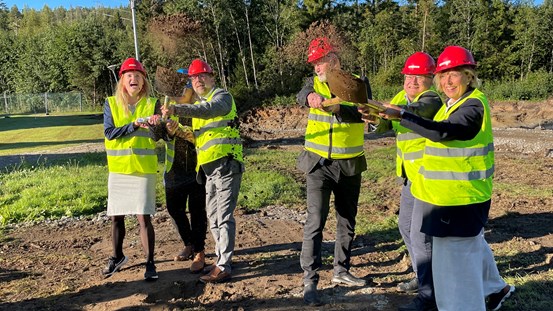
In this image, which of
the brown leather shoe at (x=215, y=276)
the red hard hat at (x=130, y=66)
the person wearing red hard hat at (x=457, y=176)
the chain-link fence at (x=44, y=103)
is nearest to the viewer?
the person wearing red hard hat at (x=457, y=176)

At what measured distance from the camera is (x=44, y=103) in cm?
4369

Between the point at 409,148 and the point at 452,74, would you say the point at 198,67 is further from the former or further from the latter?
the point at 452,74

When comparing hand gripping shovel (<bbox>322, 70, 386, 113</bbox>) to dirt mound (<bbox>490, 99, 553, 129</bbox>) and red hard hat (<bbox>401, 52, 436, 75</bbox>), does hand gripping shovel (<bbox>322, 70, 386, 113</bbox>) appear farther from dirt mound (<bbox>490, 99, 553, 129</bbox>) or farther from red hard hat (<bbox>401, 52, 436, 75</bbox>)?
dirt mound (<bbox>490, 99, 553, 129</bbox>)

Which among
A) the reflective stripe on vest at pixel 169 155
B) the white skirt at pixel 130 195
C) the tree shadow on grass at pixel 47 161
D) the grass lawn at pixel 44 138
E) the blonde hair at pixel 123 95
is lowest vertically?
the tree shadow on grass at pixel 47 161

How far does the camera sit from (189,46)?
31.3m

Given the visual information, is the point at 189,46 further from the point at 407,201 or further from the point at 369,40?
the point at 407,201

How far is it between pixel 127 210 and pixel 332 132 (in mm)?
2083

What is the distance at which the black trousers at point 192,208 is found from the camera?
4836mm

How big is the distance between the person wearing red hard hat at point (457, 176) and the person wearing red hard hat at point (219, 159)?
191cm

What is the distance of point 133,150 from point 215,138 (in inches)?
30.7

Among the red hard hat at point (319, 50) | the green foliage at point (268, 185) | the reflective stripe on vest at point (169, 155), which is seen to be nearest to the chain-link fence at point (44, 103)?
the green foliage at point (268, 185)

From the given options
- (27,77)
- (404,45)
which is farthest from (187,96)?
(27,77)

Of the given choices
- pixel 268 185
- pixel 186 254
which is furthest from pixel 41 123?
pixel 186 254

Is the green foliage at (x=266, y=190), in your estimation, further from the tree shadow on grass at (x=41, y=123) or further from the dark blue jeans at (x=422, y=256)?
the tree shadow on grass at (x=41, y=123)
